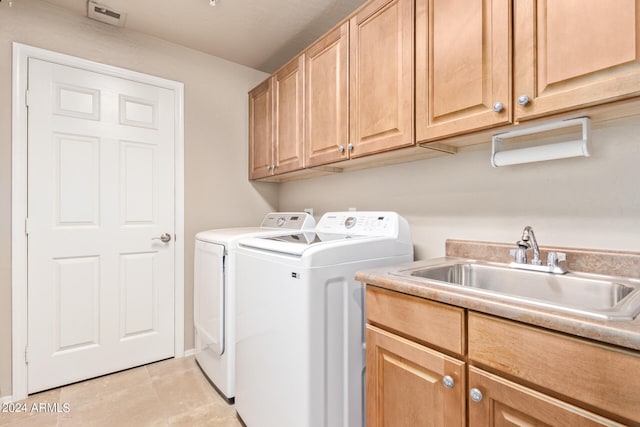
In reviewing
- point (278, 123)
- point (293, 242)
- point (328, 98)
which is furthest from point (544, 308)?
point (278, 123)

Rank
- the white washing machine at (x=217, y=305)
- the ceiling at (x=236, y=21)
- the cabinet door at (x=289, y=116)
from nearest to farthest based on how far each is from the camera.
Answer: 1. the white washing machine at (x=217, y=305)
2. the ceiling at (x=236, y=21)
3. the cabinet door at (x=289, y=116)

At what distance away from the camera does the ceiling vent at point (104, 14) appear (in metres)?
1.95

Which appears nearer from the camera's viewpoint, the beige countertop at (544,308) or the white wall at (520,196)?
the beige countertop at (544,308)

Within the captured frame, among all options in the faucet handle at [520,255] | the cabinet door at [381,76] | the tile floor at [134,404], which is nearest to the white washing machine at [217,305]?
the tile floor at [134,404]

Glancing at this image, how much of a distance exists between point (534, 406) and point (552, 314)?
9.7 inches

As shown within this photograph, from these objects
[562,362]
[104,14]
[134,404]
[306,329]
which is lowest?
[134,404]

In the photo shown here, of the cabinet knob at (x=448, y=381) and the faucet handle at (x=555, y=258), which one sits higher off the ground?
the faucet handle at (x=555, y=258)

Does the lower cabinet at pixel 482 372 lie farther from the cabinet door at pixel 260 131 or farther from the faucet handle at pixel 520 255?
the cabinet door at pixel 260 131

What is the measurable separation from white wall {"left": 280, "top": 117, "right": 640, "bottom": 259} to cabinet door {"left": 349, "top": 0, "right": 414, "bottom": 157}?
38 centimetres

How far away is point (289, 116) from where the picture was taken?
2.19 metres

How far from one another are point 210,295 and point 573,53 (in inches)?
82.6

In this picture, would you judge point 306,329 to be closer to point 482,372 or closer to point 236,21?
point 482,372

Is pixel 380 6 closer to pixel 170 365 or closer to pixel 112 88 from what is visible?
pixel 112 88

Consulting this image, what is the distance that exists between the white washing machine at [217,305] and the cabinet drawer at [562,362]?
1.34m
